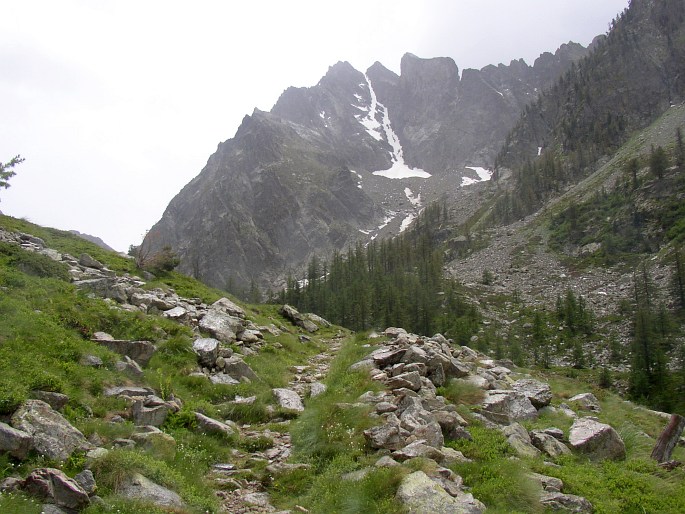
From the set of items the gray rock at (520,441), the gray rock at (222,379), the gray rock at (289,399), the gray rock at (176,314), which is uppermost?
the gray rock at (520,441)

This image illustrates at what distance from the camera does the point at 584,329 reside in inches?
2463

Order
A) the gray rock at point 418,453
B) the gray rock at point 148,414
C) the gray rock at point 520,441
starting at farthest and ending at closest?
1. the gray rock at point 148,414
2. the gray rock at point 520,441
3. the gray rock at point 418,453

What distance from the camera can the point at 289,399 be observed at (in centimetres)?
1617

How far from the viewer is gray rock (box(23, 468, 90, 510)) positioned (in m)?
7.21

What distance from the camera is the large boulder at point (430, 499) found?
7906mm

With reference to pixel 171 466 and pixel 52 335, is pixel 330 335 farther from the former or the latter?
pixel 171 466

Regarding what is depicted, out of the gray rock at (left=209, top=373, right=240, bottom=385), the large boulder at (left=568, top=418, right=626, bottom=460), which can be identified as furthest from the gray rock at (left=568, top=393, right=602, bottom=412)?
the gray rock at (left=209, top=373, right=240, bottom=385)

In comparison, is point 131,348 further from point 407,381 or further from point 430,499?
point 430,499

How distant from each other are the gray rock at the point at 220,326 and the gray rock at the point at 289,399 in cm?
617

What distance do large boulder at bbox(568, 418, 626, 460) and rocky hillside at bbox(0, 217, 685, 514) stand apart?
4 centimetres

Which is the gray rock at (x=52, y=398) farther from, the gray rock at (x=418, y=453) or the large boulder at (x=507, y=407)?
the large boulder at (x=507, y=407)

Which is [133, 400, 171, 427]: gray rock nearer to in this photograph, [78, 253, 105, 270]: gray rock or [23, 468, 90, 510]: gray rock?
[23, 468, 90, 510]: gray rock

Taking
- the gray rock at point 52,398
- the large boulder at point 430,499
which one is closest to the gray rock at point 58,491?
the gray rock at point 52,398

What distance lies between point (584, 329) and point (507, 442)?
59.3 m
